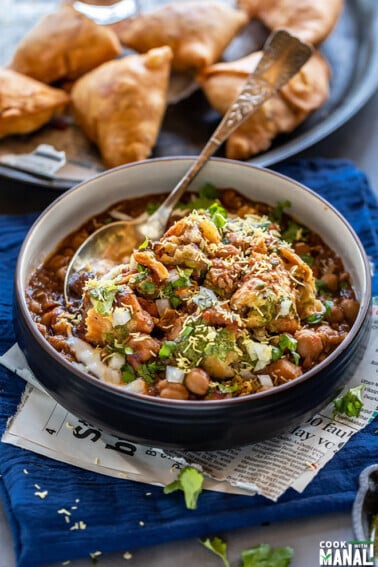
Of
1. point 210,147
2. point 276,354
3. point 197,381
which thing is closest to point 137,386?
point 197,381

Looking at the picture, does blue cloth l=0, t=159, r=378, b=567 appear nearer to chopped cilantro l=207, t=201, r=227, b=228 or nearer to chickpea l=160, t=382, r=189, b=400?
chickpea l=160, t=382, r=189, b=400

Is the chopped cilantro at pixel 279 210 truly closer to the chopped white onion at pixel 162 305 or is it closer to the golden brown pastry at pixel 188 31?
the chopped white onion at pixel 162 305

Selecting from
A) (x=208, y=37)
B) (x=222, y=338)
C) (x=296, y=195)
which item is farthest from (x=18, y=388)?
(x=208, y=37)

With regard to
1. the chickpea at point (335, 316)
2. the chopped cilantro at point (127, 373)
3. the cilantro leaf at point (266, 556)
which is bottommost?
the cilantro leaf at point (266, 556)

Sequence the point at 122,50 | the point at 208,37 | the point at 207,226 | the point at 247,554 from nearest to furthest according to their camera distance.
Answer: the point at 247,554
the point at 207,226
the point at 208,37
the point at 122,50

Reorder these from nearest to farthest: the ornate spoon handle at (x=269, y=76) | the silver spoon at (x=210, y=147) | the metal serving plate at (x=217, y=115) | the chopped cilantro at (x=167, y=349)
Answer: the chopped cilantro at (x=167, y=349)
the silver spoon at (x=210, y=147)
the ornate spoon handle at (x=269, y=76)
the metal serving plate at (x=217, y=115)

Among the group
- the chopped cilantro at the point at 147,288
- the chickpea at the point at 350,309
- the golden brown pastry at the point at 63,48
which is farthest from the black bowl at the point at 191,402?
the golden brown pastry at the point at 63,48

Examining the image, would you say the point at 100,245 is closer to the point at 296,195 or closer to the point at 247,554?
the point at 296,195

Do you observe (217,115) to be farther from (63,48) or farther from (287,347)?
(287,347)
